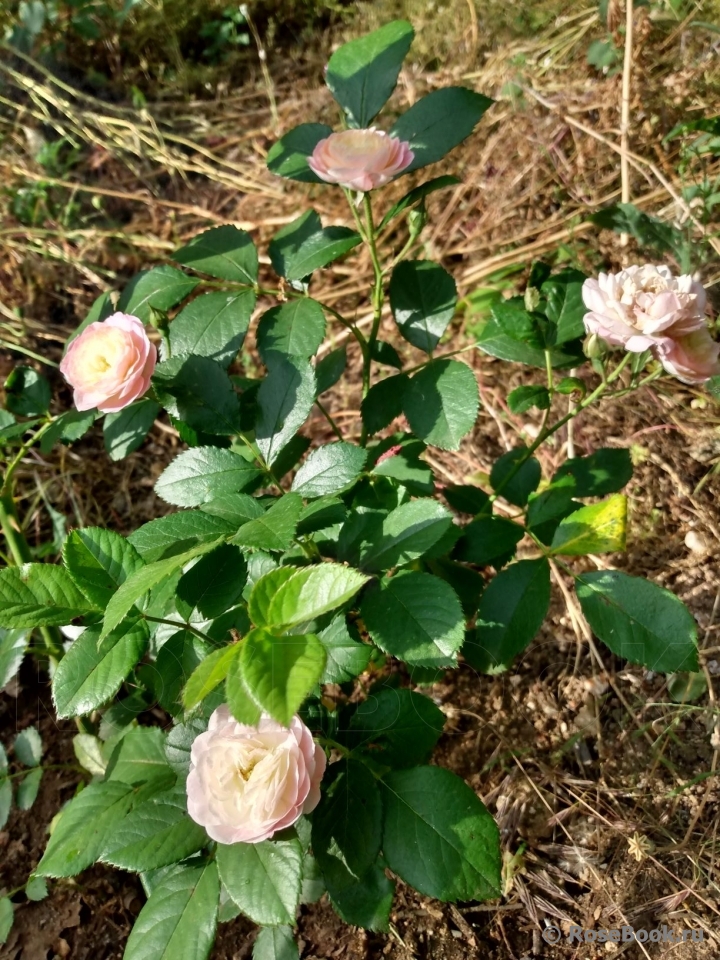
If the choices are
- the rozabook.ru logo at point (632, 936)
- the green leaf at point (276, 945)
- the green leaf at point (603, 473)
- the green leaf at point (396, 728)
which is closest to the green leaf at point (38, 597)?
the green leaf at point (396, 728)

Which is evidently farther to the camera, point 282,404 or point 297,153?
point 297,153

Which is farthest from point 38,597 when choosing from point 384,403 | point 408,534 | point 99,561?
point 384,403

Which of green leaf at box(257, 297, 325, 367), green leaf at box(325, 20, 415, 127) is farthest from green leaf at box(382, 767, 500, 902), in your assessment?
green leaf at box(325, 20, 415, 127)

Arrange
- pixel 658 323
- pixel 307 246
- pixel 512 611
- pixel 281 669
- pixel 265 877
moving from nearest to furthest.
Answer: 1. pixel 281 669
2. pixel 265 877
3. pixel 658 323
4. pixel 512 611
5. pixel 307 246

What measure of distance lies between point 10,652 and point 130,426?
1.24 ft

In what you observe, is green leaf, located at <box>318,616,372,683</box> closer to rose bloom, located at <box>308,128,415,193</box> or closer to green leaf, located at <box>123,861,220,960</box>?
green leaf, located at <box>123,861,220,960</box>

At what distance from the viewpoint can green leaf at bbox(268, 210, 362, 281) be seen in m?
1.00

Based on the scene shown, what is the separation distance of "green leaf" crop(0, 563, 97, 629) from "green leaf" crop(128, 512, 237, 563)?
0.10 m

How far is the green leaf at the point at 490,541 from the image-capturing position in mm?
980

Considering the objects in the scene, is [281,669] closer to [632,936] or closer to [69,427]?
[69,427]

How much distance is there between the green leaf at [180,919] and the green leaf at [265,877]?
0.06 m

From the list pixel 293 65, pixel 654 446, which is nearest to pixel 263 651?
pixel 654 446

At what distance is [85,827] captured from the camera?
2.84 feet

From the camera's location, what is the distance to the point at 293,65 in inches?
104
